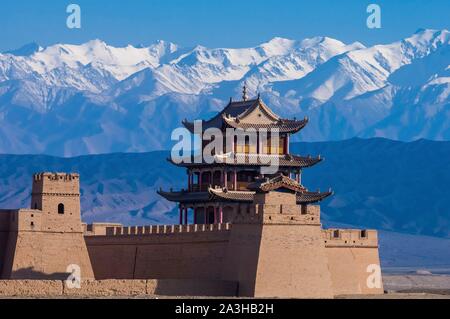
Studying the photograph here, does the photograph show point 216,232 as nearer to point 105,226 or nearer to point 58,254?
point 58,254

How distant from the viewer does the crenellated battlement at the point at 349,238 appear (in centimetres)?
10450

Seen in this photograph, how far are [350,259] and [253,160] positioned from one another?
1202 cm

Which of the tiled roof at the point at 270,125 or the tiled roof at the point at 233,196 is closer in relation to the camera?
the tiled roof at the point at 233,196

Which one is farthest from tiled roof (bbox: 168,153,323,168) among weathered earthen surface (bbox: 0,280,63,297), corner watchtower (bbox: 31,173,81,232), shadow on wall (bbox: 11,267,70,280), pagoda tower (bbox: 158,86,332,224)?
weathered earthen surface (bbox: 0,280,63,297)

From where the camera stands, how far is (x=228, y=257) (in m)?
98.1

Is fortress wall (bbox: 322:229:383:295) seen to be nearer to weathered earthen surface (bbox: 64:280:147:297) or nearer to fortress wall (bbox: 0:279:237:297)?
fortress wall (bbox: 0:279:237:297)

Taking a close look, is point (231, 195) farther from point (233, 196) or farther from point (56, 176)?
point (56, 176)

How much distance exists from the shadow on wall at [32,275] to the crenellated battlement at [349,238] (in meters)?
15.8

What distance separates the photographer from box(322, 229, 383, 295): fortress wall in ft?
340

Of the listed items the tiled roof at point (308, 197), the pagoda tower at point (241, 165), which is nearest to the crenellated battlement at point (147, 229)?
the pagoda tower at point (241, 165)

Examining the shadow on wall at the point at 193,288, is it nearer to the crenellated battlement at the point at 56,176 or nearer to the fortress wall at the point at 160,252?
the fortress wall at the point at 160,252

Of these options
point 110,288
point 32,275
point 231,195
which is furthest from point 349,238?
point 32,275
